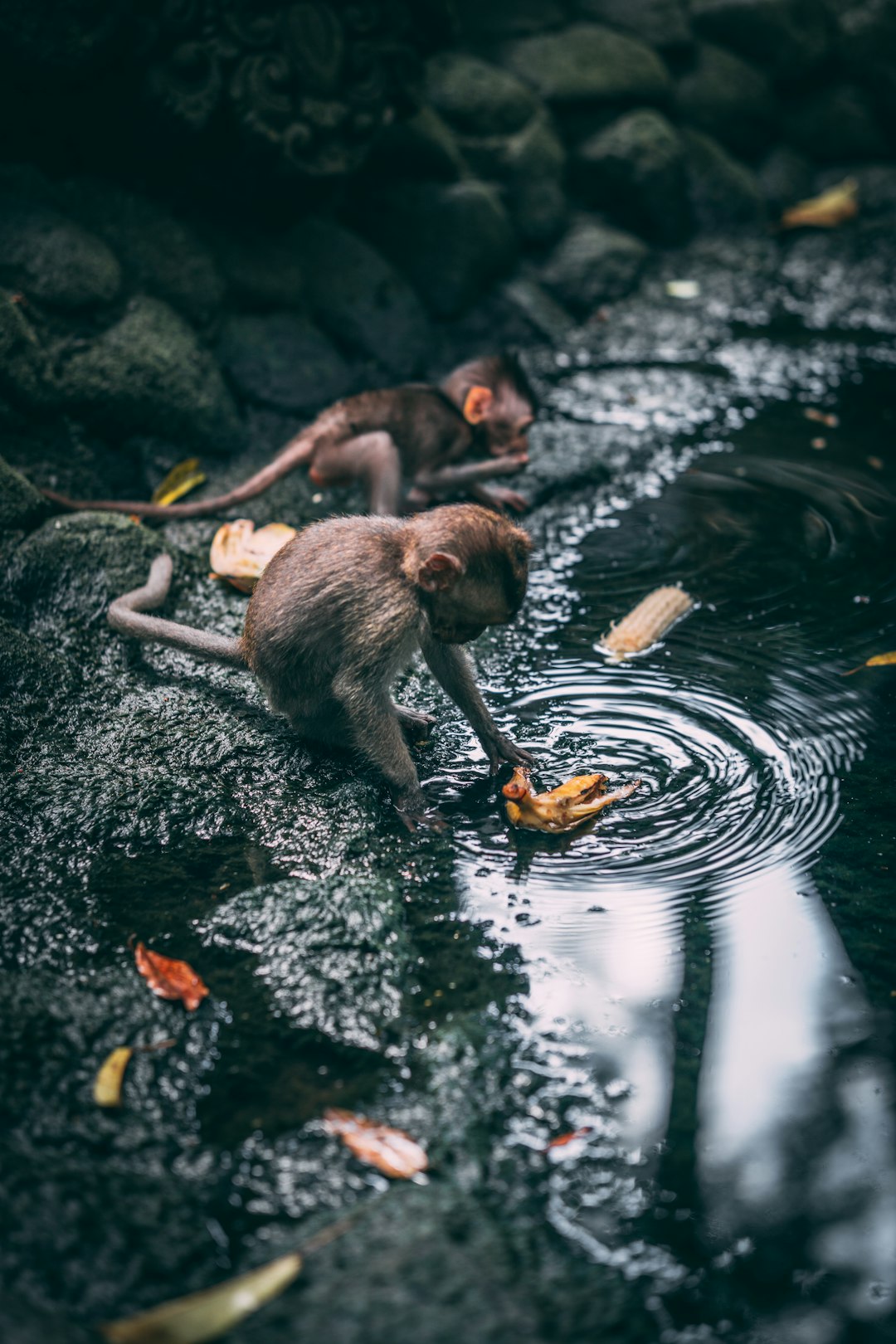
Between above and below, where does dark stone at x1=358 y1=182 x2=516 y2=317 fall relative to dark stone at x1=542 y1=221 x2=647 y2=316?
above

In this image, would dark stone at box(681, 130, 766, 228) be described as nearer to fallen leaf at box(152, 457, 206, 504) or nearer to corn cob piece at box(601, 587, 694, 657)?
fallen leaf at box(152, 457, 206, 504)

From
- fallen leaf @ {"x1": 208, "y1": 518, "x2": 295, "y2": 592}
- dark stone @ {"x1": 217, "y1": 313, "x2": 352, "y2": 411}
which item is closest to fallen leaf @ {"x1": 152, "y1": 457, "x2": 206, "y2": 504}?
fallen leaf @ {"x1": 208, "y1": 518, "x2": 295, "y2": 592}

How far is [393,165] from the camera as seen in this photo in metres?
7.77

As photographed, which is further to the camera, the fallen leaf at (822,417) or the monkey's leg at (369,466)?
the fallen leaf at (822,417)

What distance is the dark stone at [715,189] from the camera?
9.56m

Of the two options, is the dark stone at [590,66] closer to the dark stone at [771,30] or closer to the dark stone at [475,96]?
the dark stone at [475,96]

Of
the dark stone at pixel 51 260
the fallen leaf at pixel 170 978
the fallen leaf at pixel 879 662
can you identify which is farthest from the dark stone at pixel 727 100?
the fallen leaf at pixel 170 978

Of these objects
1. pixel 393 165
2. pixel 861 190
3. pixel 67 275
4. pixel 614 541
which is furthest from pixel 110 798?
pixel 861 190

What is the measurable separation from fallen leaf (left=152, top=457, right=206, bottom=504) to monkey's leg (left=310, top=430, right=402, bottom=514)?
2.28ft

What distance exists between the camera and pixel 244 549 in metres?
5.23

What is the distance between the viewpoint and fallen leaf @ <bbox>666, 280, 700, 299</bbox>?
862 centimetres

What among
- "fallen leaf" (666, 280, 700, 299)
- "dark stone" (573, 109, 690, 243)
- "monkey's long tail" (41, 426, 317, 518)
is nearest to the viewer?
"monkey's long tail" (41, 426, 317, 518)

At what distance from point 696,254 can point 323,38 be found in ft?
12.9

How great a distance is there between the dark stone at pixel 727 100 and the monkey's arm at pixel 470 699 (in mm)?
8001
